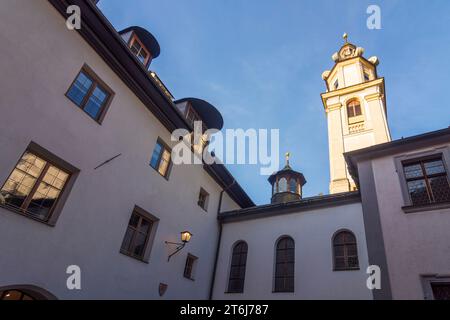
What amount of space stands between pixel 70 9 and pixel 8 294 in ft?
25.8

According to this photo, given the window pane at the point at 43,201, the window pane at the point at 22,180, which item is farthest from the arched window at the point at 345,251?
the window pane at the point at 22,180

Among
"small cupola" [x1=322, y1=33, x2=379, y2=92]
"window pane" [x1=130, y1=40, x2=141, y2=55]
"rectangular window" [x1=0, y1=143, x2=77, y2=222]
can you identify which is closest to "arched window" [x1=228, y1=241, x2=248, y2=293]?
"rectangular window" [x1=0, y1=143, x2=77, y2=222]

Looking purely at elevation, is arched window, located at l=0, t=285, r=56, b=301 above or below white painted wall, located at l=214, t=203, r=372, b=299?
below

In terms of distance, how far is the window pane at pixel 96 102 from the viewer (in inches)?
362

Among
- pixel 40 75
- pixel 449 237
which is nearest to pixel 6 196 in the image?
pixel 40 75

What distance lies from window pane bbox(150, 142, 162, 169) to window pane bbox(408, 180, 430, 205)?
29.9ft

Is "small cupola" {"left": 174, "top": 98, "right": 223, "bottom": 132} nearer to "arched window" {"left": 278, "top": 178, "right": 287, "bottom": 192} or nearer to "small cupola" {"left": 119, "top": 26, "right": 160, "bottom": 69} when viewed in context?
"small cupola" {"left": 119, "top": 26, "right": 160, "bottom": 69}

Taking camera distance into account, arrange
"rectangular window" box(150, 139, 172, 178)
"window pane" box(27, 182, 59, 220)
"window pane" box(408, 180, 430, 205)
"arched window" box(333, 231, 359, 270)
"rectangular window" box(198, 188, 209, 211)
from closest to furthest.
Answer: "window pane" box(27, 182, 59, 220) < "window pane" box(408, 180, 430, 205) < "arched window" box(333, 231, 359, 270) < "rectangular window" box(150, 139, 172, 178) < "rectangular window" box(198, 188, 209, 211)

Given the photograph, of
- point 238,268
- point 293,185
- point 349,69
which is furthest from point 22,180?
point 349,69

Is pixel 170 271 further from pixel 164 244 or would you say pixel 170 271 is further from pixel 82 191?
pixel 82 191

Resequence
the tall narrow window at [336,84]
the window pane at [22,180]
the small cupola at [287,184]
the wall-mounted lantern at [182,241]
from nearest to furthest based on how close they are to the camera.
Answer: the window pane at [22,180]
the wall-mounted lantern at [182,241]
the small cupola at [287,184]
the tall narrow window at [336,84]

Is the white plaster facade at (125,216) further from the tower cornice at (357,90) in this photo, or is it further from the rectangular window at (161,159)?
the tower cornice at (357,90)

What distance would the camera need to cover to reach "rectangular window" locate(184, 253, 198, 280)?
12.7 metres

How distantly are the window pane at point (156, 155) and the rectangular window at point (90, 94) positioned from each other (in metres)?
2.81
